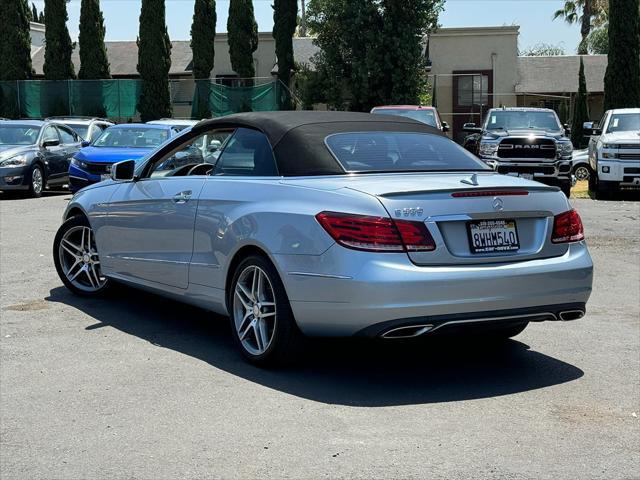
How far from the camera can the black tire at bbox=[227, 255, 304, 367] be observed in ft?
19.1

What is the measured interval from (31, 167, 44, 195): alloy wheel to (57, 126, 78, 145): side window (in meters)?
1.44

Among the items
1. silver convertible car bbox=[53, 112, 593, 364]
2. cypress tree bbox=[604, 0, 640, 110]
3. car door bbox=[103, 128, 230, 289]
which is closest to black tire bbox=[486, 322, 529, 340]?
silver convertible car bbox=[53, 112, 593, 364]

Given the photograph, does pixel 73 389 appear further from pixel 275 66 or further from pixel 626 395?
pixel 275 66

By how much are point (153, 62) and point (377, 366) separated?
38471 mm

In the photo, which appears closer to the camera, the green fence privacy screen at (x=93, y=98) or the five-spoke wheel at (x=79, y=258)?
the five-spoke wheel at (x=79, y=258)

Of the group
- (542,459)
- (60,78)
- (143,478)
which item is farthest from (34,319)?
(60,78)

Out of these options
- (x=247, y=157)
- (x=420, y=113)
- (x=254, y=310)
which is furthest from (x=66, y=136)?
(x=254, y=310)

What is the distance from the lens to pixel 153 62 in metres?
42.8

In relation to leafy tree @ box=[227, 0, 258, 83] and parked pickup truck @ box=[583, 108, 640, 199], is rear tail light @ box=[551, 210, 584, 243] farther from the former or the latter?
leafy tree @ box=[227, 0, 258, 83]

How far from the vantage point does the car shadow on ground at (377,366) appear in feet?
18.6

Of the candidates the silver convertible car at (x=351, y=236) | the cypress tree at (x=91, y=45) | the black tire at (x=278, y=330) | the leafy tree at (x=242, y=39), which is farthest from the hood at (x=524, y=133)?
the cypress tree at (x=91, y=45)

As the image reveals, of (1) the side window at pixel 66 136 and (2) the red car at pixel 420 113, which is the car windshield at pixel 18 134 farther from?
(2) the red car at pixel 420 113

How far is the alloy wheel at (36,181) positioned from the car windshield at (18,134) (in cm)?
79

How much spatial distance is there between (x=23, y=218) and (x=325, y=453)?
39.7 feet
